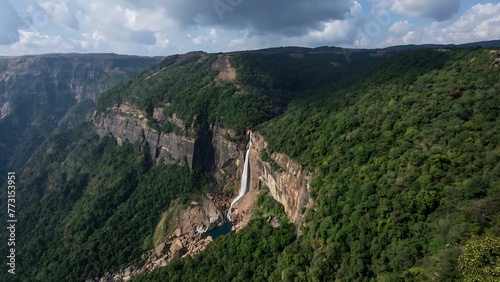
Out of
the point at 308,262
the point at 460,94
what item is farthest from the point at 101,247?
the point at 460,94

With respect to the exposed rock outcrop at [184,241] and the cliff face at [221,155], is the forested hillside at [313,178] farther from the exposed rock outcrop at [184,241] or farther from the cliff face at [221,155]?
the exposed rock outcrop at [184,241]

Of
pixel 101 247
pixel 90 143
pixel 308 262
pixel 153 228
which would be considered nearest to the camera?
pixel 308 262

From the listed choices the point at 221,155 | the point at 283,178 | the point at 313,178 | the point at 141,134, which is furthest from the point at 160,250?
the point at 141,134

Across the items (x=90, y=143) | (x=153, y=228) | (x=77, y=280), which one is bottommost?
(x=77, y=280)

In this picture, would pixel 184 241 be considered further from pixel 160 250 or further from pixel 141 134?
pixel 141 134

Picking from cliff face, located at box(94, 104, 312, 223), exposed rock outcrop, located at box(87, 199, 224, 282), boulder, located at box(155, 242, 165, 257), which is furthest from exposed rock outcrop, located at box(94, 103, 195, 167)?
boulder, located at box(155, 242, 165, 257)

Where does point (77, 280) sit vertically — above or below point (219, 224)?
below

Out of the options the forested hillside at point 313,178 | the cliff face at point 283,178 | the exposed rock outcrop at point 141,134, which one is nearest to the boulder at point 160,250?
the forested hillside at point 313,178

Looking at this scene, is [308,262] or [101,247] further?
[101,247]

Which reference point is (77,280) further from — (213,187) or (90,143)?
(90,143)

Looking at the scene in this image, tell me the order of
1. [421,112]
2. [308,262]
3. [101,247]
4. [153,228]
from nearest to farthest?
1. [308,262]
2. [421,112]
3. [101,247]
4. [153,228]
